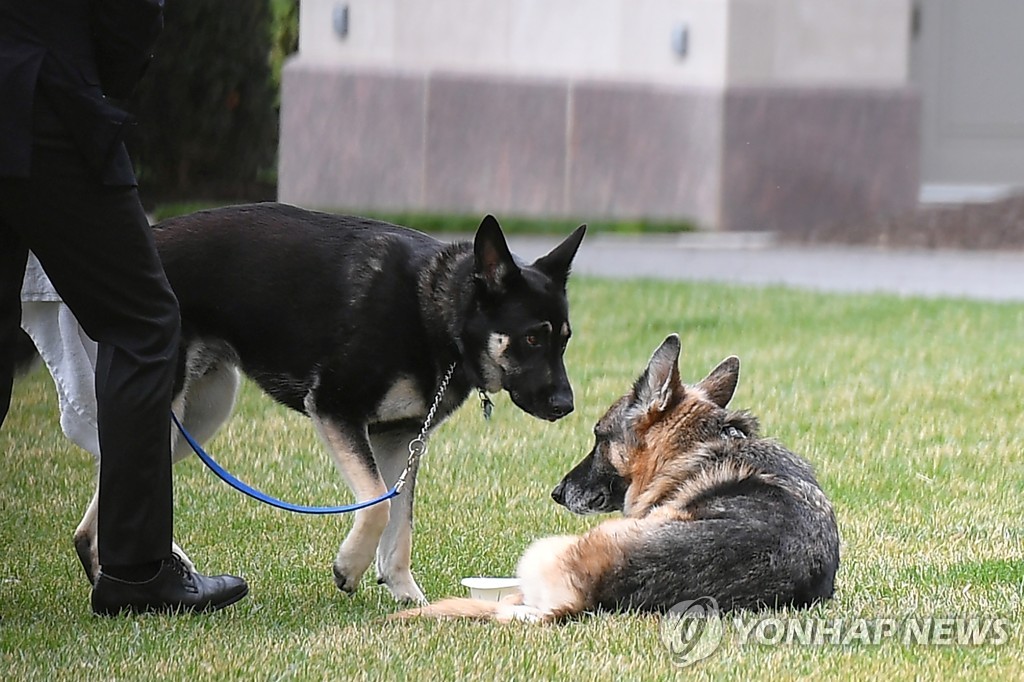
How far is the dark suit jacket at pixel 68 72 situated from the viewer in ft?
12.8

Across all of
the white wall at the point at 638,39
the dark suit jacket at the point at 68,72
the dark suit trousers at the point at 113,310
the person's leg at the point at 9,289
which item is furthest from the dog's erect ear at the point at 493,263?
the white wall at the point at 638,39

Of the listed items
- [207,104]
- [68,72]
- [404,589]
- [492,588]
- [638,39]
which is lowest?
[404,589]

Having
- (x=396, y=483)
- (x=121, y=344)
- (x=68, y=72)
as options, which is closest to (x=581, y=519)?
(x=396, y=483)

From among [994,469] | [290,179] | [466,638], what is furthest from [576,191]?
[466,638]

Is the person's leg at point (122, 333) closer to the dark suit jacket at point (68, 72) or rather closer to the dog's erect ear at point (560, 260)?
the dark suit jacket at point (68, 72)

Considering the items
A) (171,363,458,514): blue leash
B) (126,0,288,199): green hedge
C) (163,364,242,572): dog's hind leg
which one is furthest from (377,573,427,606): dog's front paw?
(126,0,288,199): green hedge

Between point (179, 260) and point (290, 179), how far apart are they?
1271 centimetres

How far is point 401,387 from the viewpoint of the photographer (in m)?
4.83

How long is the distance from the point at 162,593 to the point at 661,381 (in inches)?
64.1

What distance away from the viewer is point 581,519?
5957 millimetres

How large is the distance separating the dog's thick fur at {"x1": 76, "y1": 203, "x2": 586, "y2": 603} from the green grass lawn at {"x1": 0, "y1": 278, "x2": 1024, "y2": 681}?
52 centimetres

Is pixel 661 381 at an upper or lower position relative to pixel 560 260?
lower

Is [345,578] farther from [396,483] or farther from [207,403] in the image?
[207,403]

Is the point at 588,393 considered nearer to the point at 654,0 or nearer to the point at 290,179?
the point at 654,0
